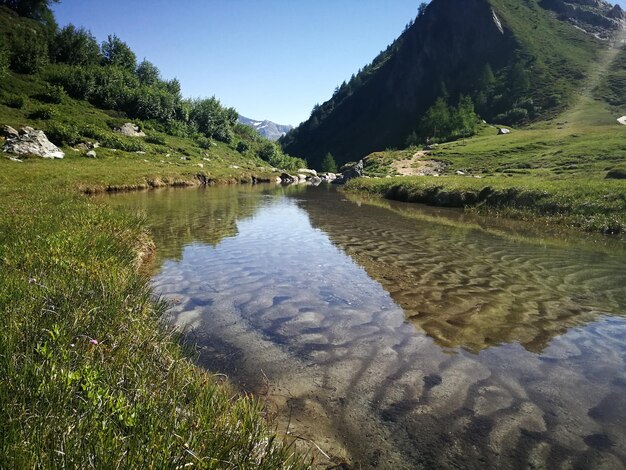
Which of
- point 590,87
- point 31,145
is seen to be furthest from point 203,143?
point 590,87

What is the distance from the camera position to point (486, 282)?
10.8 m

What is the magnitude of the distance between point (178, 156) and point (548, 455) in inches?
2717

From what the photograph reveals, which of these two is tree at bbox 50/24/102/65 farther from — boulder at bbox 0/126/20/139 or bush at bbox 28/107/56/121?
boulder at bbox 0/126/20/139

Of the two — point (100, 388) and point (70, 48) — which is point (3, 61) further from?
point (100, 388)

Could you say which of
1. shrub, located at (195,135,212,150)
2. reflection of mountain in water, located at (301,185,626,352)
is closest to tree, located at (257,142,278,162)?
shrub, located at (195,135,212,150)

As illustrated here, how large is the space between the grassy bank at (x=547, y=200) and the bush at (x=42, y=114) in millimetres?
54467

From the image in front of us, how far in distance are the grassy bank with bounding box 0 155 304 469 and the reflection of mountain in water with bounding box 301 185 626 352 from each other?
495 centimetres

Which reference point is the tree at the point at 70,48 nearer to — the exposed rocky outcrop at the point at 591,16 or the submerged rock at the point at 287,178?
the submerged rock at the point at 287,178

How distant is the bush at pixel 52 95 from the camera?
63.4 metres

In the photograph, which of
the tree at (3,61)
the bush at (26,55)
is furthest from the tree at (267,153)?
the tree at (3,61)

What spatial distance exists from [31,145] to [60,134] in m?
8.96

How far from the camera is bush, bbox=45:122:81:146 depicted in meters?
47.6

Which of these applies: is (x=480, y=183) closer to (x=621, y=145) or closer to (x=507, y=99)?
(x=621, y=145)

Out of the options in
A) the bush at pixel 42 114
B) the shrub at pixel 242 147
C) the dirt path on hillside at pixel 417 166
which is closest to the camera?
the bush at pixel 42 114
